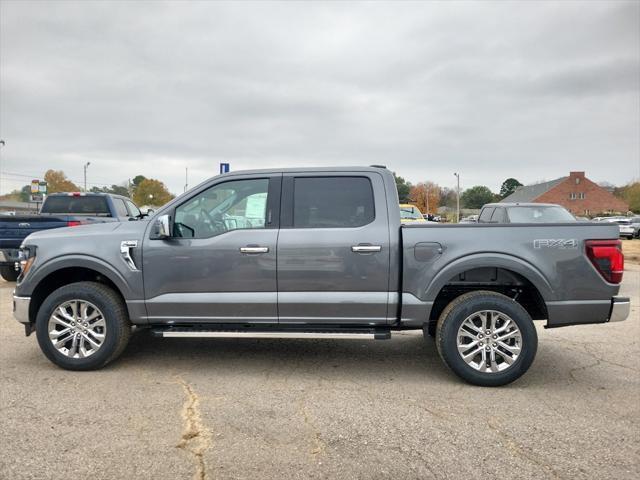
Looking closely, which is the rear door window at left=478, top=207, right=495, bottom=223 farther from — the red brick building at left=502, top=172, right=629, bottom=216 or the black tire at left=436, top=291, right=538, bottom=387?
the red brick building at left=502, top=172, right=629, bottom=216

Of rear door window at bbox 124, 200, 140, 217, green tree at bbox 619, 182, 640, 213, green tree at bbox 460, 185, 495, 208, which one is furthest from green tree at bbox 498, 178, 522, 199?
rear door window at bbox 124, 200, 140, 217

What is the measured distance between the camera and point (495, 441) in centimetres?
328

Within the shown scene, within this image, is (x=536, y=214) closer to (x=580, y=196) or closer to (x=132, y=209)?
(x=132, y=209)

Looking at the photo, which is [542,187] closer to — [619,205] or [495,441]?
[619,205]

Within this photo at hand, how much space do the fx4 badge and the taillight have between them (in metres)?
0.13

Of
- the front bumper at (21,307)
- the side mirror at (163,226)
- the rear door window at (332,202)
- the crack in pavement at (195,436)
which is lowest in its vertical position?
the crack in pavement at (195,436)

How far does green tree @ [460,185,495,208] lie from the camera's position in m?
108

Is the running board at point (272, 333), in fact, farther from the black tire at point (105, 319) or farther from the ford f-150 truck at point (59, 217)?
the ford f-150 truck at point (59, 217)

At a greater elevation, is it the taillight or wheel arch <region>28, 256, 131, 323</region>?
the taillight

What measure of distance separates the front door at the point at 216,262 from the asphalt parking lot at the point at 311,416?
0.64m

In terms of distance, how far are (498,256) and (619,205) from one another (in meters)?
74.2

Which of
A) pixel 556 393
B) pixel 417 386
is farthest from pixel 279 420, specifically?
pixel 556 393

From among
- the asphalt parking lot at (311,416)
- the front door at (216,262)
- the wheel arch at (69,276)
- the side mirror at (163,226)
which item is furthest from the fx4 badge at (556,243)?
the wheel arch at (69,276)

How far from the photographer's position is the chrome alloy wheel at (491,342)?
4277 mm
